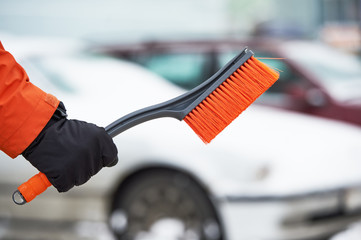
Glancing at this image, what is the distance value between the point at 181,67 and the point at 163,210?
2826 millimetres

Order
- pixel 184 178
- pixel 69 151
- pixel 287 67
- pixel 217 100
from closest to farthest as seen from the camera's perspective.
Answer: pixel 69 151 → pixel 217 100 → pixel 184 178 → pixel 287 67

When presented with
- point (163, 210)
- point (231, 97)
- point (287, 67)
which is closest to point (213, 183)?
point (163, 210)

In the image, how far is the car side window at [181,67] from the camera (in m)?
6.38

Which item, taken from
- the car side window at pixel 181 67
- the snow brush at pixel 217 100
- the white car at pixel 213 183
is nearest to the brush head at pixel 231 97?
the snow brush at pixel 217 100

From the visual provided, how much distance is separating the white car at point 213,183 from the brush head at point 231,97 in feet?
6.71

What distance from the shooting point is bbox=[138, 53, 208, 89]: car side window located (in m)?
6.38

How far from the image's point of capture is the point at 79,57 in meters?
5.29

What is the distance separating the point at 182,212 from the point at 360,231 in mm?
1784

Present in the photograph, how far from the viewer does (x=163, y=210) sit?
3908 mm

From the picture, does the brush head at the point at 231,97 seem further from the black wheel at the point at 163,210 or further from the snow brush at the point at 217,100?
the black wheel at the point at 163,210

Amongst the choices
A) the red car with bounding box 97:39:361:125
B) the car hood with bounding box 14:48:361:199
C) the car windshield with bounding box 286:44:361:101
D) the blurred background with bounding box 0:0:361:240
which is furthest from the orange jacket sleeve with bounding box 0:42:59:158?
the car windshield with bounding box 286:44:361:101

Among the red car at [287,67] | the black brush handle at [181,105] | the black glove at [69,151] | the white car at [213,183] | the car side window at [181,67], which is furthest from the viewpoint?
the car side window at [181,67]

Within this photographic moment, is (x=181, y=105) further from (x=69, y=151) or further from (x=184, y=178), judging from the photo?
(x=184, y=178)

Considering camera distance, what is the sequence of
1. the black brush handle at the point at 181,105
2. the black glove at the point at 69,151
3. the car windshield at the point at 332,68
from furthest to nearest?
1. the car windshield at the point at 332,68
2. the black brush handle at the point at 181,105
3. the black glove at the point at 69,151
